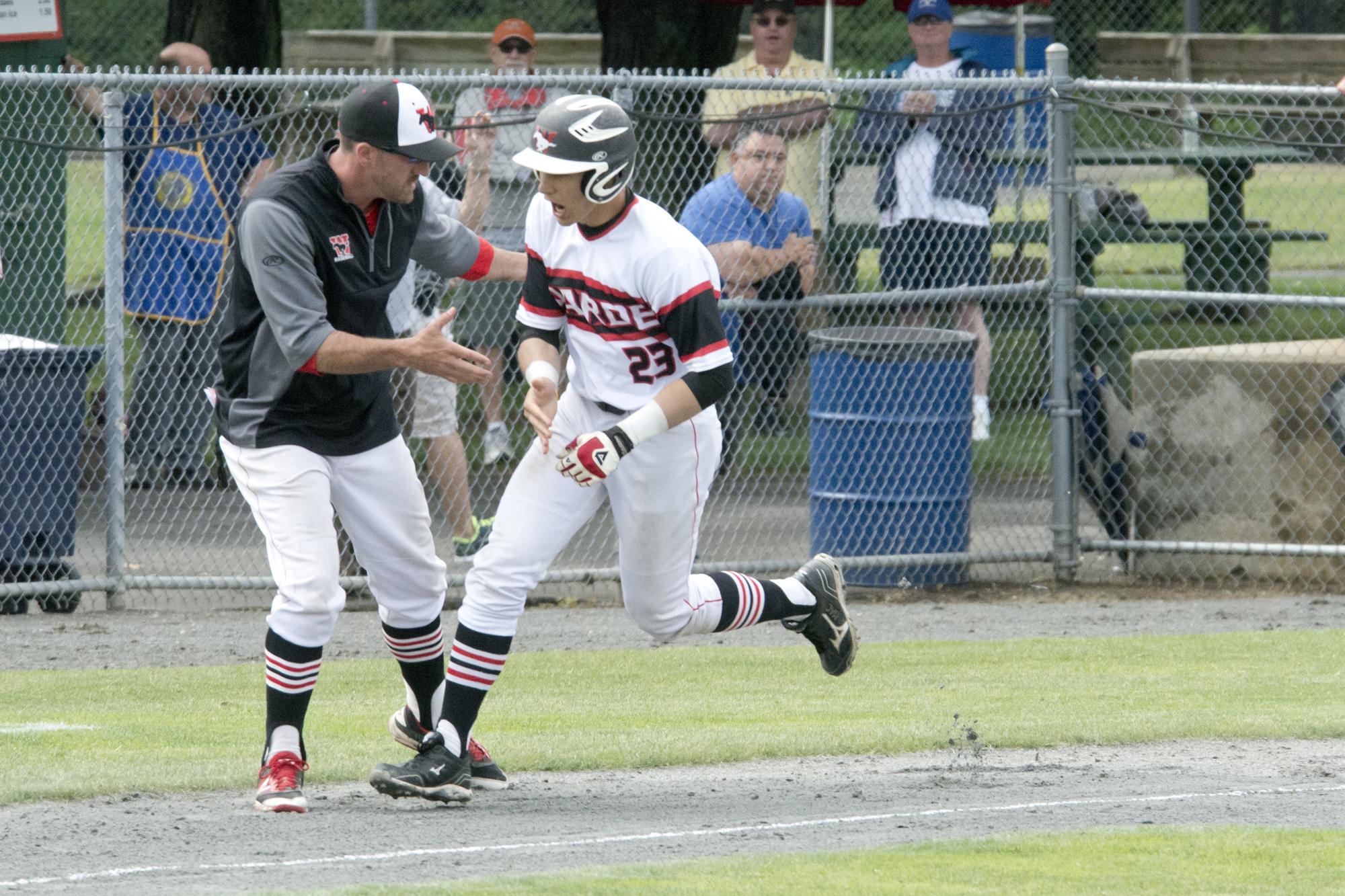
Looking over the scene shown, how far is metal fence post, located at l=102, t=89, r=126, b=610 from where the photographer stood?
874 centimetres

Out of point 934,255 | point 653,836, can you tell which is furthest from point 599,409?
point 934,255

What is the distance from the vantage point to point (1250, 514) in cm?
973

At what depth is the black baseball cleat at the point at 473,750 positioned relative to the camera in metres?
5.70

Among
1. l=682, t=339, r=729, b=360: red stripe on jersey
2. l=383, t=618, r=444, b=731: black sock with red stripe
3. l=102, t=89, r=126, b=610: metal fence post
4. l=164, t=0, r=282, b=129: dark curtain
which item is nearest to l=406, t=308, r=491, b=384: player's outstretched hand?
l=682, t=339, r=729, b=360: red stripe on jersey

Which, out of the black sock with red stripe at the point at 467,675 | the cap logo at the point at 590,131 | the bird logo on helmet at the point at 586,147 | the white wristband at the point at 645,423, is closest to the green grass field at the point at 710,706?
the black sock with red stripe at the point at 467,675

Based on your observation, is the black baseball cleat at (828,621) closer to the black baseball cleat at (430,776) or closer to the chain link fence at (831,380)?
the black baseball cleat at (430,776)

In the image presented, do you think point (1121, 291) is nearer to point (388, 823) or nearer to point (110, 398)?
point (110, 398)

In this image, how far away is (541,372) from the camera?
221 inches

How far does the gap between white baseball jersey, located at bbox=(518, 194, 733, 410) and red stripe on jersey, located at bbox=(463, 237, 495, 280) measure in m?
0.25

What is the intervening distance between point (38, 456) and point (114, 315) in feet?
2.46

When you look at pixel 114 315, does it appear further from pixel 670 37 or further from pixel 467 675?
pixel 670 37

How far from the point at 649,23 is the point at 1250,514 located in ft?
20.8

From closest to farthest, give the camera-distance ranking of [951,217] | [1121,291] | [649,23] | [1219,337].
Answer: [1121,291] < [951,217] < [649,23] < [1219,337]

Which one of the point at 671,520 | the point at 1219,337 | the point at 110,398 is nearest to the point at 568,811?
the point at 671,520
